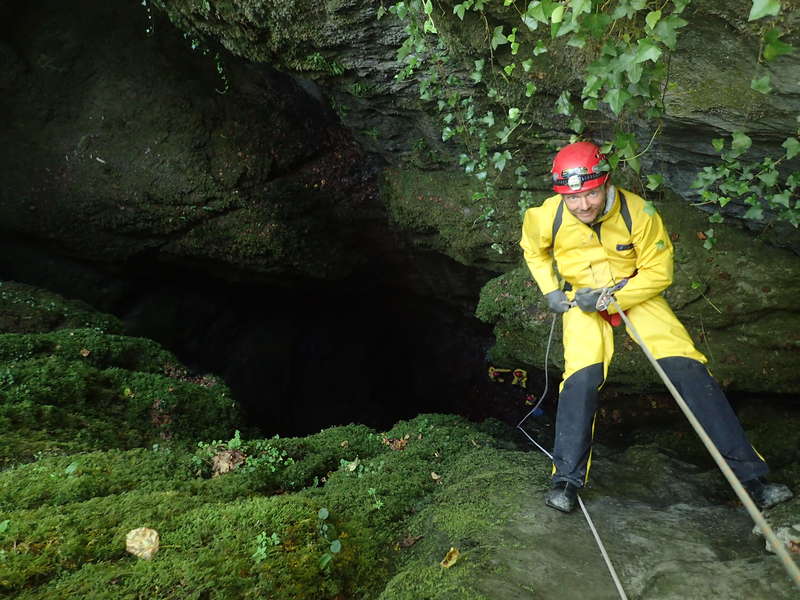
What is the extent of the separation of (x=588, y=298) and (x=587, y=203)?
0.63m

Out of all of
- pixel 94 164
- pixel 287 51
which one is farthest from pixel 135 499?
pixel 94 164

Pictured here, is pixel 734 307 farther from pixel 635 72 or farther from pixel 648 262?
pixel 635 72

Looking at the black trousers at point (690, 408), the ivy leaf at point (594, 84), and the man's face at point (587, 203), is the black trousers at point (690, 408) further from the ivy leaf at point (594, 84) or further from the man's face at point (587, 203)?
the ivy leaf at point (594, 84)

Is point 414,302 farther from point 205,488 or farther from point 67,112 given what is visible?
point 205,488

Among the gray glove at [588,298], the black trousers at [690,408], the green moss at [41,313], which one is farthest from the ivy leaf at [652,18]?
the green moss at [41,313]

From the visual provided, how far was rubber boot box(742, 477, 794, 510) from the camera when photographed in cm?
321

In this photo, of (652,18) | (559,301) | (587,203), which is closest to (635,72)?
(652,18)

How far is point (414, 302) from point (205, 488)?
326 inches

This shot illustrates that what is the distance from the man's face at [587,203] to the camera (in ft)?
11.7

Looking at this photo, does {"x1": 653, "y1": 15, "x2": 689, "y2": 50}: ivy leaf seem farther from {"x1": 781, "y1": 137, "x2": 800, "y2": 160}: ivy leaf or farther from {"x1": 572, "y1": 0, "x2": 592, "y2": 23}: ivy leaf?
{"x1": 781, "y1": 137, "x2": 800, "y2": 160}: ivy leaf

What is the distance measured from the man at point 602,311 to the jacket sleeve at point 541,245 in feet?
0.03

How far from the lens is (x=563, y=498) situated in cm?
347

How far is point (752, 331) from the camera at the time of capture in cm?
540

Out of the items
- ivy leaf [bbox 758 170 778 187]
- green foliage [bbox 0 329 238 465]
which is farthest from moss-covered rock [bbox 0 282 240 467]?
ivy leaf [bbox 758 170 778 187]
